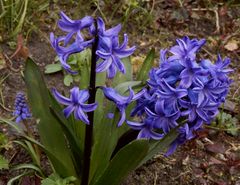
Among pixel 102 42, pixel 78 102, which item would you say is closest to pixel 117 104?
pixel 78 102

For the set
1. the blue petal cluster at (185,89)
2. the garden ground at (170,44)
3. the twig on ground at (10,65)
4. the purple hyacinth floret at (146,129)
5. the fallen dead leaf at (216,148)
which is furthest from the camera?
the twig on ground at (10,65)

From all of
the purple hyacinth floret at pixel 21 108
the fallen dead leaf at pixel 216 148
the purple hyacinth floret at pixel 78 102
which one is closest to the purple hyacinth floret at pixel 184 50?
the purple hyacinth floret at pixel 78 102

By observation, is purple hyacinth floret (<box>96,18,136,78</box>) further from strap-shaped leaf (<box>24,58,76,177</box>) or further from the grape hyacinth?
strap-shaped leaf (<box>24,58,76,177</box>)

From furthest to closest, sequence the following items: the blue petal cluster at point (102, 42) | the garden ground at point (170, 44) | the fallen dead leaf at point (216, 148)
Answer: the fallen dead leaf at point (216, 148) → the garden ground at point (170, 44) → the blue petal cluster at point (102, 42)

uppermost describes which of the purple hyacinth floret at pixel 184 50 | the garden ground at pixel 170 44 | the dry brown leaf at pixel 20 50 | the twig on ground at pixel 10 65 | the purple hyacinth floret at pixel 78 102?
the purple hyacinth floret at pixel 184 50

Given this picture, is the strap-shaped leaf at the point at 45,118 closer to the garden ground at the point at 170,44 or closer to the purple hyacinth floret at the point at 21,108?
the purple hyacinth floret at the point at 21,108

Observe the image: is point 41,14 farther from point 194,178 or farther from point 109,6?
point 194,178

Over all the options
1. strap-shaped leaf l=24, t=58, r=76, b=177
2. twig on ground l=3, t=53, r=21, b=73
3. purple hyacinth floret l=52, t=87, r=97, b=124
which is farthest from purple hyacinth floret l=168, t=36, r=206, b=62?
twig on ground l=3, t=53, r=21, b=73
